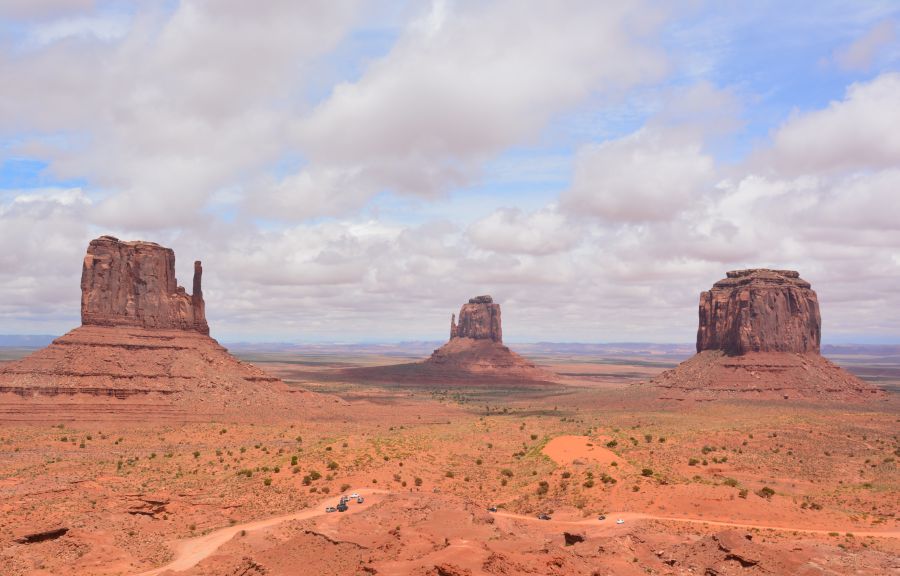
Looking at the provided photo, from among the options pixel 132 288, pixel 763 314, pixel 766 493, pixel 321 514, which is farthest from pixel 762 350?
pixel 132 288

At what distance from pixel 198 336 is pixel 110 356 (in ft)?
49.9

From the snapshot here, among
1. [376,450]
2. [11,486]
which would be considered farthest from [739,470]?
[11,486]

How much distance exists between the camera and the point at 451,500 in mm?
40906

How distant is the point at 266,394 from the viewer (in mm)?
101312

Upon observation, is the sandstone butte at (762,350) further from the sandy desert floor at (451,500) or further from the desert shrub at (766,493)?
the desert shrub at (766,493)

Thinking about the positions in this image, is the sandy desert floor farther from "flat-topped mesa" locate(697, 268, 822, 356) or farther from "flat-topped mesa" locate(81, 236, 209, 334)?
"flat-topped mesa" locate(697, 268, 822, 356)

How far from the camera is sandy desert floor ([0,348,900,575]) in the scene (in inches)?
1216

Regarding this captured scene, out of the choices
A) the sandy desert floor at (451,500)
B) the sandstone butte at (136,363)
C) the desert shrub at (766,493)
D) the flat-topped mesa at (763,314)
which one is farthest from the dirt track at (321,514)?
the flat-topped mesa at (763,314)

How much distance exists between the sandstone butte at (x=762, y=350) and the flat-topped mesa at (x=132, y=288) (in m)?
87.8

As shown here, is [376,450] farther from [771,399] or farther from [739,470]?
[771,399]

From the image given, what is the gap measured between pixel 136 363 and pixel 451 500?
68196 mm

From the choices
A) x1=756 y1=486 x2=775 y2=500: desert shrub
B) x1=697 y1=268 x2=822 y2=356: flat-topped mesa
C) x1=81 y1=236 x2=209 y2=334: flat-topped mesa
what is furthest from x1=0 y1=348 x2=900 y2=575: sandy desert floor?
x1=697 y1=268 x2=822 y2=356: flat-topped mesa

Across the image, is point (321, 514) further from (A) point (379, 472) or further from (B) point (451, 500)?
(A) point (379, 472)

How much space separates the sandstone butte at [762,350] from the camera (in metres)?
120
